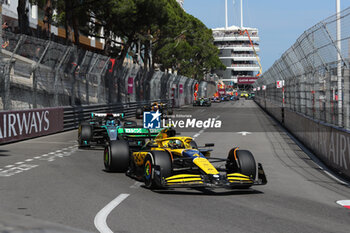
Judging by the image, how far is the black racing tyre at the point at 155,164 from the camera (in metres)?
7.86

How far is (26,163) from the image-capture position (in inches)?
447

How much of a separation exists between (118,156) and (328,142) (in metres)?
4.91

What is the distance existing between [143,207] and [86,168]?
418 cm

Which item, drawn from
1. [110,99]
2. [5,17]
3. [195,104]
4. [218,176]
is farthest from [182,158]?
[195,104]

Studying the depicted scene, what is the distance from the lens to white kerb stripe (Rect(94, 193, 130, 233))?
5.41 metres

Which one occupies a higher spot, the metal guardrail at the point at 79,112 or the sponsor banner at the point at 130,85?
the sponsor banner at the point at 130,85

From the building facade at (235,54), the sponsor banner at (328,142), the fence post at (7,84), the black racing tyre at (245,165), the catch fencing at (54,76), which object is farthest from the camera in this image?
the building facade at (235,54)

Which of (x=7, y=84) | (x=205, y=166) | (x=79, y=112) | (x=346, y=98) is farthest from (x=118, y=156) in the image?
(x=79, y=112)

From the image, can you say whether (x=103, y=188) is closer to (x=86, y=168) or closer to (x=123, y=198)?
(x=123, y=198)

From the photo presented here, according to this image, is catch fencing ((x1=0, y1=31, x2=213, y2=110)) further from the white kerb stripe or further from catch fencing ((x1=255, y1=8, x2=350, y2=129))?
the white kerb stripe

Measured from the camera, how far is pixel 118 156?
9797 millimetres

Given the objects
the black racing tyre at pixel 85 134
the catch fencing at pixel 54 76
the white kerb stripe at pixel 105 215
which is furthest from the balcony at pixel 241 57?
the white kerb stripe at pixel 105 215

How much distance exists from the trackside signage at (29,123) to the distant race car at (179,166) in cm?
690

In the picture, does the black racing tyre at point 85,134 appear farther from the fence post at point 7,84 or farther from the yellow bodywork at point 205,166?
the yellow bodywork at point 205,166
